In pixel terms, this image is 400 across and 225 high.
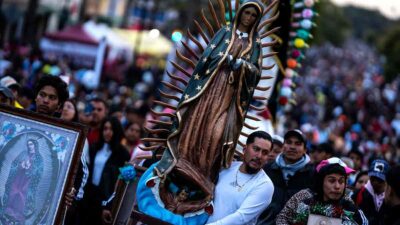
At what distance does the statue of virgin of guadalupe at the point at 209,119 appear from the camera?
328 inches

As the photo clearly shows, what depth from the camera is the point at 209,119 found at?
838 cm

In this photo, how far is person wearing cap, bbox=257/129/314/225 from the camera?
372 inches

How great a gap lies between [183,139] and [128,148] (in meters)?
3.69

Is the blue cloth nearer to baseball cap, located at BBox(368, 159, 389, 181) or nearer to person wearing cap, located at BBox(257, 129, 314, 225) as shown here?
person wearing cap, located at BBox(257, 129, 314, 225)

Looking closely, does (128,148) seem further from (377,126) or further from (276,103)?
(377,126)

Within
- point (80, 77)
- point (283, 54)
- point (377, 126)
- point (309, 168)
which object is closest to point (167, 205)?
point (309, 168)

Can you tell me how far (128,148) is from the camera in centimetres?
1201

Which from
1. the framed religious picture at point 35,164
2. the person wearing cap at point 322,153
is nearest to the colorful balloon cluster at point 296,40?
the person wearing cap at point 322,153

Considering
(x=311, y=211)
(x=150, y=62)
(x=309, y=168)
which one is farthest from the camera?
(x=150, y=62)

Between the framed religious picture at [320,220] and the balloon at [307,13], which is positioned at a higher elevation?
the balloon at [307,13]

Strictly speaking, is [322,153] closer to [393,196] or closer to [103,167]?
[103,167]

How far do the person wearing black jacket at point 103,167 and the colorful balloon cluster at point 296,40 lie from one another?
4.10 metres

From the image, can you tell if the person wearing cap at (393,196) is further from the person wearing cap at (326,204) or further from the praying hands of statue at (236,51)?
the praying hands of statue at (236,51)

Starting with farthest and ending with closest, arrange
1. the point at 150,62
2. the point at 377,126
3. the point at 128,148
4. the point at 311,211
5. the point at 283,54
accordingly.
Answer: the point at 150,62
the point at 377,126
the point at 283,54
the point at 128,148
the point at 311,211
